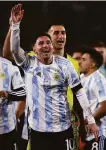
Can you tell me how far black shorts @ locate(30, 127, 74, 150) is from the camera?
2.73 metres

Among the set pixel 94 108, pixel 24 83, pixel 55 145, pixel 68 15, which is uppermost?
pixel 68 15

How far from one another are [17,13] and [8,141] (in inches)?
33.1

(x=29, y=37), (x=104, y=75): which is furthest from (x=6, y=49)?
(x=104, y=75)

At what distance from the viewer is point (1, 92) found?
2758mm

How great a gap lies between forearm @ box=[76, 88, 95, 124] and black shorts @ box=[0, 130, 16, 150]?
1.58ft

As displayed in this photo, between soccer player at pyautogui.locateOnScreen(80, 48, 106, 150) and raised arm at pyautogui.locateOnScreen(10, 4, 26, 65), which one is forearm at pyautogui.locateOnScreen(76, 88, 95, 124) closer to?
soccer player at pyautogui.locateOnScreen(80, 48, 106, 150)

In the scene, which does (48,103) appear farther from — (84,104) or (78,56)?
(78,56)

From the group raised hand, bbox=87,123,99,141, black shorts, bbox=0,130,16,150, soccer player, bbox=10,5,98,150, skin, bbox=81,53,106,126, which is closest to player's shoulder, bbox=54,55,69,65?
soccer player, bbox=10,5,98,150

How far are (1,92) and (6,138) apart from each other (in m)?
0.31

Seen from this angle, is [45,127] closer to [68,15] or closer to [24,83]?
[24,83]

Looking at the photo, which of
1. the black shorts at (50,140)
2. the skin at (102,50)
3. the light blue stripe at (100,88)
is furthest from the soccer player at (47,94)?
the skin at (102,50)

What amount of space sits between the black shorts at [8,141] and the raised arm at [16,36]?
48 cm

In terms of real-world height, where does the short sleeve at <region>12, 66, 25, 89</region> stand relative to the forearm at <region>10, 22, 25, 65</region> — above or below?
below

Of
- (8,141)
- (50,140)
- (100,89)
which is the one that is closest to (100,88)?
(100,89)
